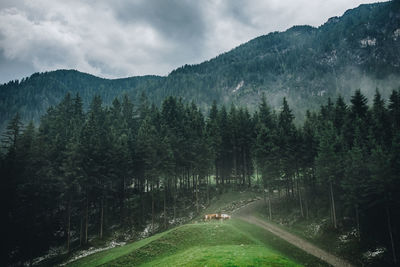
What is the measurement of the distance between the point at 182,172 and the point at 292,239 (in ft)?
110

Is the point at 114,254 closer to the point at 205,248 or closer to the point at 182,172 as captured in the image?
the point at 205,248

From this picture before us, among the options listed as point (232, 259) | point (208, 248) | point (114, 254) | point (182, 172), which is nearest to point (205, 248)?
point (208, 248)

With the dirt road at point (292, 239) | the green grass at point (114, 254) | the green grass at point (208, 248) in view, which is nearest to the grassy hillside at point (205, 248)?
the green grass at point (208, 248)

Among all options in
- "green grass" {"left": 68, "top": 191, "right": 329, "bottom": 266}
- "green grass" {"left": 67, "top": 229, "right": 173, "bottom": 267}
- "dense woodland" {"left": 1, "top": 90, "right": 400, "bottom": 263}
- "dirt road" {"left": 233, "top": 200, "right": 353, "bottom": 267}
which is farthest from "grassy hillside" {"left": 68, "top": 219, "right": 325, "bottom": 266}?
"dense woodland" {"left": 1, "top": 90, "right": 400, "bottom": 263}

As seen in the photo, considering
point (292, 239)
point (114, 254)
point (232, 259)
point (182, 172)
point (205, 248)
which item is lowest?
point (114, 254)

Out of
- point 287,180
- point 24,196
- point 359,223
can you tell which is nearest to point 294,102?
point 287,180

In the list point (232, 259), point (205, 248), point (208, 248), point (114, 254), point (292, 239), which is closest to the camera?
point (232, 259)

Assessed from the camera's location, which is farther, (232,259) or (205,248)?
(205,248)

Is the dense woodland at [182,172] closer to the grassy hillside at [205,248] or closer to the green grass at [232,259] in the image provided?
the grassy hillside at [205,248]

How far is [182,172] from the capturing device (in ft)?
207

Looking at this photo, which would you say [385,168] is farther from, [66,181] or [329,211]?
[66,181]

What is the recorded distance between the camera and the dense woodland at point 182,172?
3525 centimetres

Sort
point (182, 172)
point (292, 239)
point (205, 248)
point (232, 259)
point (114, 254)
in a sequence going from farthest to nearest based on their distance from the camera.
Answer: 1. point (182, 172)
2. point (292, 239)
3. point (114, 254)
4. point (205, 248)
5. point (232, 259)

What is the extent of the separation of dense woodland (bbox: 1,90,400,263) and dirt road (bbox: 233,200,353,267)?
6.39m
